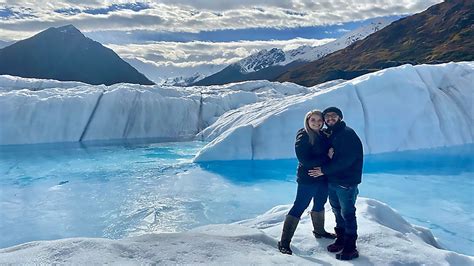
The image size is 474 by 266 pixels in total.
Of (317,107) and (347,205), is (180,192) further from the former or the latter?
(317,107)

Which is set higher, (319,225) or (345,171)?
(345,171)

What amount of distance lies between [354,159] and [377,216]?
1.52m

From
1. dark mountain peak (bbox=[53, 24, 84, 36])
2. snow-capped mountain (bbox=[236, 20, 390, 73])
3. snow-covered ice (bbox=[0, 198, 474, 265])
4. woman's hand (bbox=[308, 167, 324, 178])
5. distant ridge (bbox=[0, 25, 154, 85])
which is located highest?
snow-capped mountain (bbox=[236, 20, 390, 73])

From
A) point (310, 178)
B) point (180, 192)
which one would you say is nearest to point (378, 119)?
point (180, 192)

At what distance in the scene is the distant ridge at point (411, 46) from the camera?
2205 inches

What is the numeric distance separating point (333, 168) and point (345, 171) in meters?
0.13

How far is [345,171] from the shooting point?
384 centimetres

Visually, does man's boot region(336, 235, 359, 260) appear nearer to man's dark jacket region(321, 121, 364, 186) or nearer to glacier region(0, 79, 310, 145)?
man's dark jacket region(321, 121, 364, 186)

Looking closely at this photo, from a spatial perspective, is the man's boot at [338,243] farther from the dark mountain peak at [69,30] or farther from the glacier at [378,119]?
the dark mountain peak at [69,30]

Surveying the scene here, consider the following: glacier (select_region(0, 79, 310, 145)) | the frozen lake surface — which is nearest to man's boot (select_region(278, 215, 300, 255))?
the frozen lake surface

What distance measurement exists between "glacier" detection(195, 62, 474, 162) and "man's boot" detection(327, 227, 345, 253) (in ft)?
28.5

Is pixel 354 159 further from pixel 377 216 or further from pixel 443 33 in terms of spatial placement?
pixel 443 33

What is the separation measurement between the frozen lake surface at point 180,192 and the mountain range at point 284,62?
126m

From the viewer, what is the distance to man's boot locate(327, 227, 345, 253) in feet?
13.1
